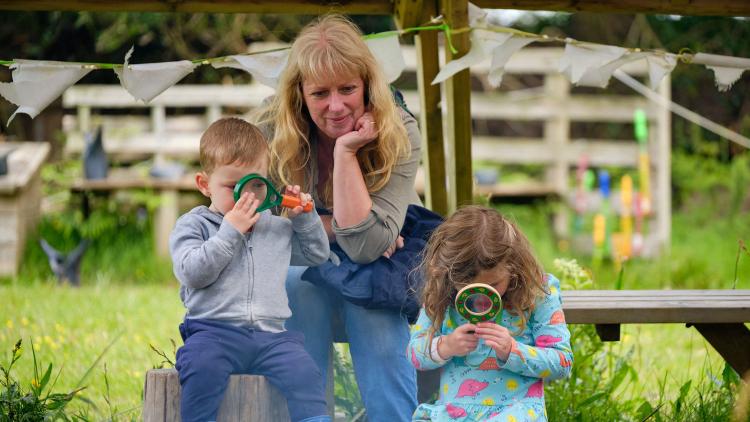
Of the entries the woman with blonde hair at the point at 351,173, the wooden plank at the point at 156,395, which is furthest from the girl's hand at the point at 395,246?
the wooden plank at the point at 156,395

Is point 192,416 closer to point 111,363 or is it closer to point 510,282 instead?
point 510,282

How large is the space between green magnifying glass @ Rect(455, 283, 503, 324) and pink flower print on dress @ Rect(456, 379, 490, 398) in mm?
180

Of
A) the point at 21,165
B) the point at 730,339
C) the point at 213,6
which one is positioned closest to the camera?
the point at 730,339

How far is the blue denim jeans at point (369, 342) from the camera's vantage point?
103 inches

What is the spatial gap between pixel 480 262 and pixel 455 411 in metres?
0.34

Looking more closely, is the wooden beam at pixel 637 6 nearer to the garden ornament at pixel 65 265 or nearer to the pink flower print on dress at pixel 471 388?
the pink flower print on dress at pixel 471 388

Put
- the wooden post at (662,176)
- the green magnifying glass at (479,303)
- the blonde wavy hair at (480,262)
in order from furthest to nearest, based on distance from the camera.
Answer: the wooden post at (662,176) < the blonde wavy hair at (480,262) < the green magnifying glass at (479,303)

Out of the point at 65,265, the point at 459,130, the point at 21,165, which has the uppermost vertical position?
the point at 459,130

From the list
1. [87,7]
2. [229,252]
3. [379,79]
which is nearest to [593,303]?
[379,79]

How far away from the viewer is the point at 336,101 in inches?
105

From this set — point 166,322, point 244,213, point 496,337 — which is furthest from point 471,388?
point 166,322

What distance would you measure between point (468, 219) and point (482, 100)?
5982mm

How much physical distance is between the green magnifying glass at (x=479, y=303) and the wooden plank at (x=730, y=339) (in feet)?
3.21

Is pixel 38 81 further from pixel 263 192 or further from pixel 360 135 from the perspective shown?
pixel 360 135
